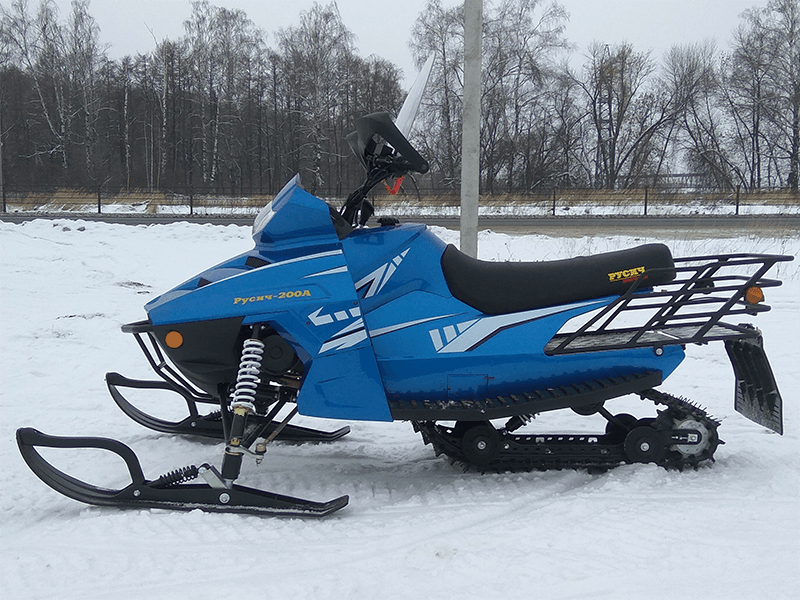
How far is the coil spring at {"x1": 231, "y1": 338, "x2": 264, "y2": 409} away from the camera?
8.56ft

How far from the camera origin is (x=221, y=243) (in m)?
11.1

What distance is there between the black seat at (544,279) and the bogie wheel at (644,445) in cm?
65

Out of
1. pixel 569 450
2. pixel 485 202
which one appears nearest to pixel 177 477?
pixel 569 450

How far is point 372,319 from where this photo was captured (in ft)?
9.25

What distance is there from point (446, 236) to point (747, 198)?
48.5ft

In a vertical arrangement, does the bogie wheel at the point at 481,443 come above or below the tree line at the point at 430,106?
below

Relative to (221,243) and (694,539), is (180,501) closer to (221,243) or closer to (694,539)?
(694,539)

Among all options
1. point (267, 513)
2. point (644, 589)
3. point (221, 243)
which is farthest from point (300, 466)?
point (221, 243)

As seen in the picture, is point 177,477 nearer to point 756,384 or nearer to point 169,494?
point 169,494

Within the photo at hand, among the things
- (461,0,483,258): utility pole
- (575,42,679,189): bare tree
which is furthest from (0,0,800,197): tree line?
(461,0,483,258): utility pole

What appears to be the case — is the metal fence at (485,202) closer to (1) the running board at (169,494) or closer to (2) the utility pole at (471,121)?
(2) the utility pole at (471,121)

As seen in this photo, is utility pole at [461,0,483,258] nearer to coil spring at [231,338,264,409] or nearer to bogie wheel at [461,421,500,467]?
bogie wheel at [461,421,500,467]

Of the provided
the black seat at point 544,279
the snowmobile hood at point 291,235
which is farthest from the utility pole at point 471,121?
the snowmobile hood at point 291,235

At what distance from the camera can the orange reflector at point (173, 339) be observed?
2730 millimetres
